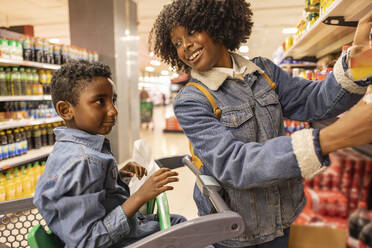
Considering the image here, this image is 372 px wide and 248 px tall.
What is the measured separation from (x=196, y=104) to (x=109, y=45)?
5.03 m

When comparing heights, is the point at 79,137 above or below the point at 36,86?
below

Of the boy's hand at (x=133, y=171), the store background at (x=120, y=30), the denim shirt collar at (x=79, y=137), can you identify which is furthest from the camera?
the store background at (x=120, y=30)

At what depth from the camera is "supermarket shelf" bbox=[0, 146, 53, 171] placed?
3.24 m

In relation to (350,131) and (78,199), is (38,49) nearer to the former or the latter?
(78,199)

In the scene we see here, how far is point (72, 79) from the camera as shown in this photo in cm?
120

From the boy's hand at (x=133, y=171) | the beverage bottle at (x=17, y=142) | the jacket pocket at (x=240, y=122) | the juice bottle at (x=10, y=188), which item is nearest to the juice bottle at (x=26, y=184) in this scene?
Result: the juice bottle at (x=10, y=188)

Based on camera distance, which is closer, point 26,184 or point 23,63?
point 23,63

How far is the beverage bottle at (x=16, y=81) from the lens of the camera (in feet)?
11.3

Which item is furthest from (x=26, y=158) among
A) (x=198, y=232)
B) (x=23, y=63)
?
(x=198, y=232)

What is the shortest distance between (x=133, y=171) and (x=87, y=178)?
1.60ft

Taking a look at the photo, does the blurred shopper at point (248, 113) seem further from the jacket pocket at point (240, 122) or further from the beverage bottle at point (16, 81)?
the beverage bottle at point (16, 81)

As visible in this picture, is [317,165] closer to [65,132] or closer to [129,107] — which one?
[65,132]

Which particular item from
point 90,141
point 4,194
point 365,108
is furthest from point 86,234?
point 4,194

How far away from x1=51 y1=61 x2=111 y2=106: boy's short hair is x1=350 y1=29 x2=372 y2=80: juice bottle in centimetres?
104
